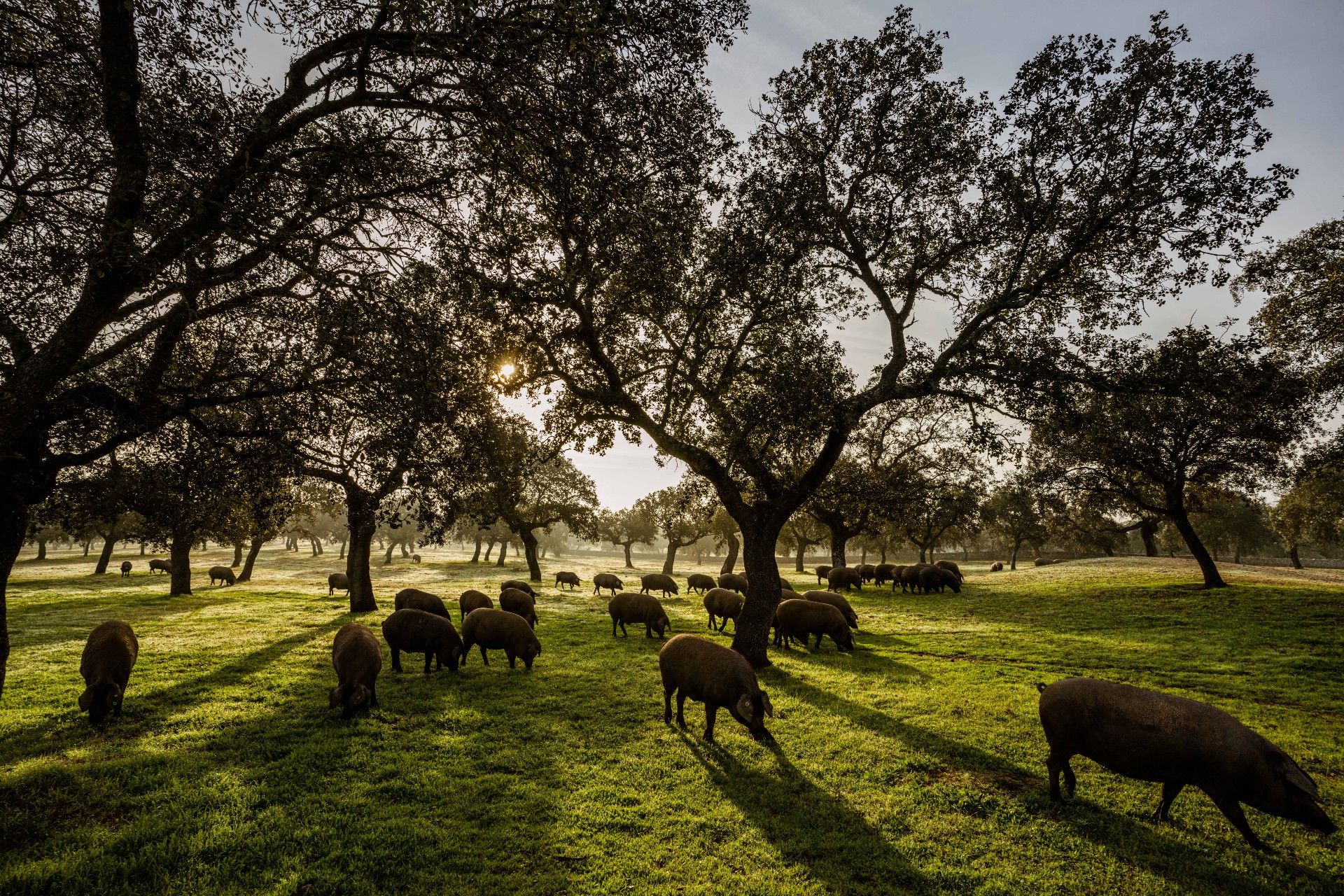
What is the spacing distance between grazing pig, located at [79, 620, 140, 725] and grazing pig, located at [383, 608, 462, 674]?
4.69m

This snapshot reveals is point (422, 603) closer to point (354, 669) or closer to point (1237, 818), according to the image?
point (354, 669)

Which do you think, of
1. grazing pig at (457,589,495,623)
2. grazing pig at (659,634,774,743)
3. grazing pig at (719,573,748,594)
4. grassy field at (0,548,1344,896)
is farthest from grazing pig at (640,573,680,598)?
grazing pig at (659,634,774,743)

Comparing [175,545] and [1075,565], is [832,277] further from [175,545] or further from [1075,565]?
[1075,565]

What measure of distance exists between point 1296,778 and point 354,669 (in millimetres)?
14694

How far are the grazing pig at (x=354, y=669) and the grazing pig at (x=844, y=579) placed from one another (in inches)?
1289

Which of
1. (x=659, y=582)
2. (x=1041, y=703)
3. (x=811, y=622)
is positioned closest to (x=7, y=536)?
(x=1041, y=703)

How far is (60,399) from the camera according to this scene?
680 cm

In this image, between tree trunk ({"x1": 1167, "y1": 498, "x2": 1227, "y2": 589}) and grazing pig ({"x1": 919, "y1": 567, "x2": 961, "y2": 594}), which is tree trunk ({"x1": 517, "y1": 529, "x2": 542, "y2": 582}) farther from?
tree trunk ({"x1": 1167, "y1": 498, "x2": 1227, "y2": 589})

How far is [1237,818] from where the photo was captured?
638 centimetres

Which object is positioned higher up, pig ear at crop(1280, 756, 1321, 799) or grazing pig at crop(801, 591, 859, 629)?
pig ear at crop(1280, 756, 1321, 799)

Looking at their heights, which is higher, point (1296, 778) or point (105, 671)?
point (105, 671)

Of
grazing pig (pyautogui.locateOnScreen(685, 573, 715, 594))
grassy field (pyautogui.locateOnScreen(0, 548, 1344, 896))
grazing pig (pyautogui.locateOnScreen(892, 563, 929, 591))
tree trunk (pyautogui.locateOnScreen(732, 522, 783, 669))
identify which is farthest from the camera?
grazing pig (pyautogui.locateOnScreen(892, 563, 929, 591))

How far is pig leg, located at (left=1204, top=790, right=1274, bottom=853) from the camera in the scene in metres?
6.26

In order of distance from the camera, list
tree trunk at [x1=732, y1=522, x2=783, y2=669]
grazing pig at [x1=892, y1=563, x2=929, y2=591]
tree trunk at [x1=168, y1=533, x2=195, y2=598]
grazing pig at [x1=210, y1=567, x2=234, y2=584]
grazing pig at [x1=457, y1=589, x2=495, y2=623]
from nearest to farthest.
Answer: tree trunk at [x1=732, y1=522, x2=783, y2=669]
grazing pig at [x1=457, y1=589, x2=495, y2=623]
tree trunk at [x1=168, y1=533, x2=195, y2=598]
grazing pig at [x1=892, y1=563, x2=929, y2=591]
grazing pig at [x1=210, y1=567, x2=234, y2=584]
